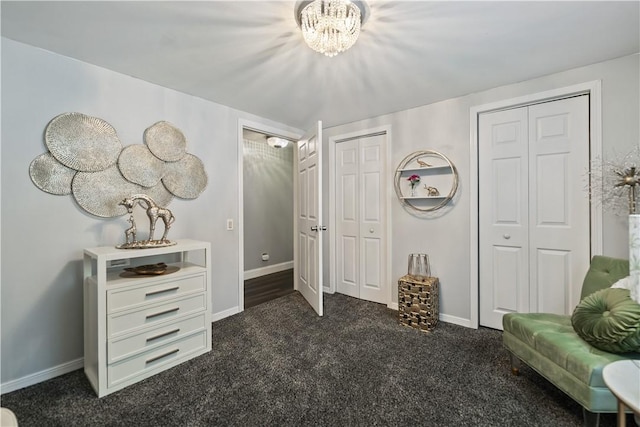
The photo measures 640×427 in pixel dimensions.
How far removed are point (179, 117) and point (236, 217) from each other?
1.10m

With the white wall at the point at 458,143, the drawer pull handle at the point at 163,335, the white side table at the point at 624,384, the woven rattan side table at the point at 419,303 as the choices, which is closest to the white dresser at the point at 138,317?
the drawer pull handle at the point at 163,335

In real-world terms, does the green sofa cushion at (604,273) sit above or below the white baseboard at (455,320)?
above

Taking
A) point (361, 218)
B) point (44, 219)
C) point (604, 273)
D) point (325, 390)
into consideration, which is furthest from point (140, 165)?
point (604, 273)

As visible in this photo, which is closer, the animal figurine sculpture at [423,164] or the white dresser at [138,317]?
the white dresser at [138,317]

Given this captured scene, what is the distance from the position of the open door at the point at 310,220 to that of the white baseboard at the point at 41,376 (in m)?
1.94

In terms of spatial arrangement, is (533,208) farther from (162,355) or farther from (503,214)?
(162,355)

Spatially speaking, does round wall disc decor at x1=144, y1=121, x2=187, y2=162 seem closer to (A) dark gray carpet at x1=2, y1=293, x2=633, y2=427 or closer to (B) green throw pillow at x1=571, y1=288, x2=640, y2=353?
(A) dark gray carpet at x1=2, y1=293, x2=633, y2=427

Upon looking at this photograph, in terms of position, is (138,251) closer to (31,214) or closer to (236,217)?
(31,214)

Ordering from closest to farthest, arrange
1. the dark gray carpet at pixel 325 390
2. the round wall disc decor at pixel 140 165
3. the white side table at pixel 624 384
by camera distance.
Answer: the white side table at pixel 624 384 → the dark gray carpet at pixel 325 390 → the round wall disc decor at pixel 140 165

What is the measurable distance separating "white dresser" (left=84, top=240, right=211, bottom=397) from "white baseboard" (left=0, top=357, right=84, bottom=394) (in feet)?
0.41

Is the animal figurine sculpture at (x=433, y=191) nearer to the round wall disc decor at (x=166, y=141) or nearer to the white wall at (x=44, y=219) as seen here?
the round wall disc decor at (x=166, y=141)

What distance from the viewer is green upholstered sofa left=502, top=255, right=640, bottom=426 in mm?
1273

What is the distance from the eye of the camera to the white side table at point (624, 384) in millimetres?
962

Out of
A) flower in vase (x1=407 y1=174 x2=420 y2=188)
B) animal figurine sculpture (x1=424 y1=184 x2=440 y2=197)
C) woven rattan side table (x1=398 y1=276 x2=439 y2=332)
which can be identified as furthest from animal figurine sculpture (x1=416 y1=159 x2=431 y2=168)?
woven rattan side table (x1=398 y1=276 x2=439 y2=332)
